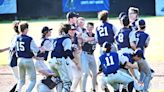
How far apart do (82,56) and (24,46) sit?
5.34 feet

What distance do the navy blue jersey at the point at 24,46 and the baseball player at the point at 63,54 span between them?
25.5 inches

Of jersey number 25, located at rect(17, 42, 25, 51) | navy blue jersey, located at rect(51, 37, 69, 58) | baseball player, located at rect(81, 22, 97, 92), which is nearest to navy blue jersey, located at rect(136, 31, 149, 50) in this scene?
baseball player, located at rect(81, 22, 97, 92)

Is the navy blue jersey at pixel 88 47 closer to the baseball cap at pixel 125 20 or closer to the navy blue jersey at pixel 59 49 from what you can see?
the baseball cap at pixel 125 20

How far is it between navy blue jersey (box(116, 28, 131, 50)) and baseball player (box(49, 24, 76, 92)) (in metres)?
1.23

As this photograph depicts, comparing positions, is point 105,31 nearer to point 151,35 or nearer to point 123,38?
point 123,38

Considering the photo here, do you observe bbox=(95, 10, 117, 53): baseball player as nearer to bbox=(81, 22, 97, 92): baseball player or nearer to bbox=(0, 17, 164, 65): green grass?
bbox=(81, 22, 97, 92): baseball player

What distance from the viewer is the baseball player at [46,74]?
12.3 meters

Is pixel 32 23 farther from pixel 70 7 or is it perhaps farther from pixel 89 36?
pixel 89 36

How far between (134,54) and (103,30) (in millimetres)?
1315

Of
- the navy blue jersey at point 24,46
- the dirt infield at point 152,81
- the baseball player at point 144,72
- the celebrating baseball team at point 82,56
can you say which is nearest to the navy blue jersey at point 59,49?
the celebrating baseball team at point 82,56

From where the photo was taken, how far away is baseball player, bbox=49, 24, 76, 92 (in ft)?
39.0

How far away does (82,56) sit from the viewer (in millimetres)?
13258

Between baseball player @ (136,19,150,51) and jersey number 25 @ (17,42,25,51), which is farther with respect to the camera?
baseball player @ (136,19,150,51)

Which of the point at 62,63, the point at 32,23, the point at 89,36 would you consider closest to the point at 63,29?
the point at 62,63
